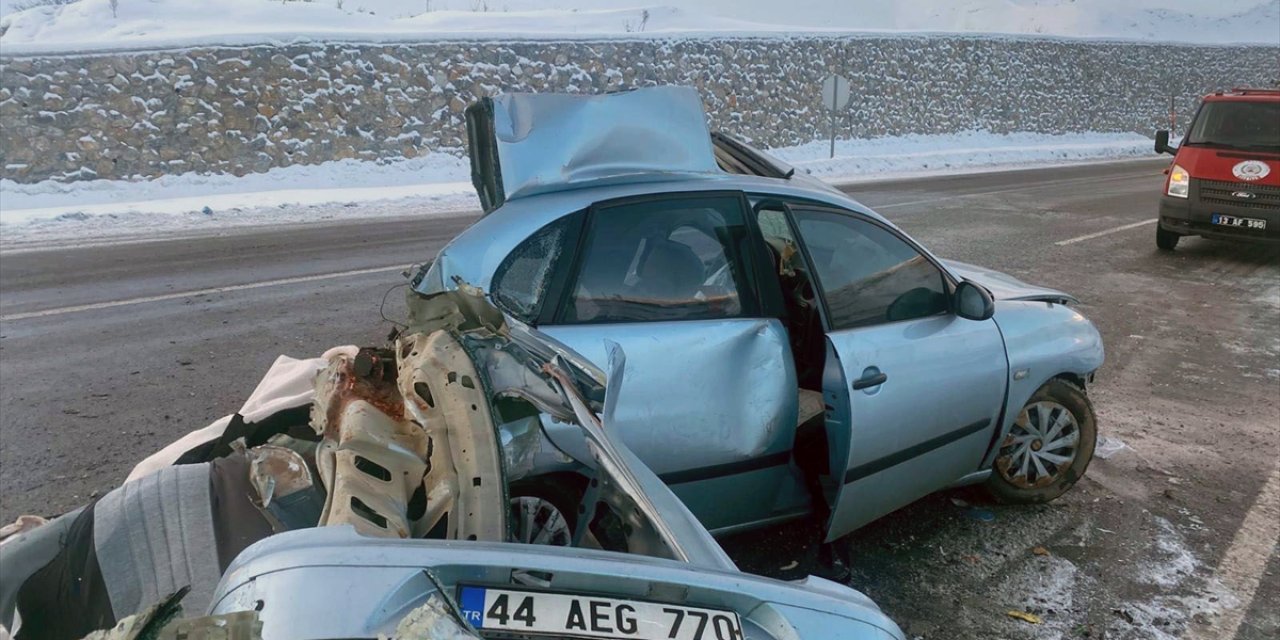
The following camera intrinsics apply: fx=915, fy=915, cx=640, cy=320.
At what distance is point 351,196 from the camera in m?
15.5

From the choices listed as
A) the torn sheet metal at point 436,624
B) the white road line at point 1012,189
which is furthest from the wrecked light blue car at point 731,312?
the white road line at point 1012,189

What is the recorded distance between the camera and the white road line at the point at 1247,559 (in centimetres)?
340

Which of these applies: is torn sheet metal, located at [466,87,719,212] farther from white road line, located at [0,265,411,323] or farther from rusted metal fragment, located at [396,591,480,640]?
white road line, located at [0,265,411,323]

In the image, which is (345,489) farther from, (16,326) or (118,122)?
(118,122)

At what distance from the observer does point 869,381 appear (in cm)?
343

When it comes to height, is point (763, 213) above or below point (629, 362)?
above

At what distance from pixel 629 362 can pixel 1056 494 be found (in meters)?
2.39

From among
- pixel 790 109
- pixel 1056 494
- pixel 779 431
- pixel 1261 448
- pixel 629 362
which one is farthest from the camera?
pixel 790 109

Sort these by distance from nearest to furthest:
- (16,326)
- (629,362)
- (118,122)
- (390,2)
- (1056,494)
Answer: (629,362), (1056,494), (16,326), (118,122), (390,2)

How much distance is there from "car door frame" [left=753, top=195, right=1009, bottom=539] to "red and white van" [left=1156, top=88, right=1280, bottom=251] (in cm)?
807

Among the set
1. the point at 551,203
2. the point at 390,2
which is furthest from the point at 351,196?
the point at 390,2

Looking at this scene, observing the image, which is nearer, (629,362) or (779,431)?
(629,362)

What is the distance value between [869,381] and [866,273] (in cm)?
55

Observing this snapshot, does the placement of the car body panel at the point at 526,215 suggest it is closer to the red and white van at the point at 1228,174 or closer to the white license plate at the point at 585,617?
the white license plate at the point at 585,617
